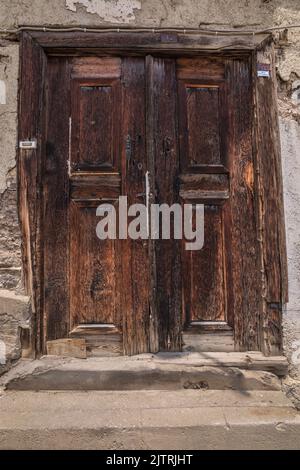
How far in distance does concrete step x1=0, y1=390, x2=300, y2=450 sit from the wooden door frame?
46cm

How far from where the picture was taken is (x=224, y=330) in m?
2.64

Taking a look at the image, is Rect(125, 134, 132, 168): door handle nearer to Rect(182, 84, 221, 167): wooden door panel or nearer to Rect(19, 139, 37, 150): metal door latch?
Rect(182, 84, 221, 167): wooden door panel

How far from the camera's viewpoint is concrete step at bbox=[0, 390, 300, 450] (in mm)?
2033

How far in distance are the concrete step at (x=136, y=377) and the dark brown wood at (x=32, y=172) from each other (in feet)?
0.62

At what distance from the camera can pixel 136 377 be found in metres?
2.43

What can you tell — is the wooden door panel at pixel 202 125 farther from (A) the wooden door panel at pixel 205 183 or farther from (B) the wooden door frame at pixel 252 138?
(B) the wooden door frame at pixel 252 138

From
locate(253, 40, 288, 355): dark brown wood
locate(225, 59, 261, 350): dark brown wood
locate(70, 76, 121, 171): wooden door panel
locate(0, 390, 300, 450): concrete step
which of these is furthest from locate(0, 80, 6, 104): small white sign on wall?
locate(0, 390, 300, 450): concrete step

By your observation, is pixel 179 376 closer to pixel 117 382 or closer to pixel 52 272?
pixel 117 382

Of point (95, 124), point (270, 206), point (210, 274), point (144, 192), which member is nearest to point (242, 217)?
point (270, 206)

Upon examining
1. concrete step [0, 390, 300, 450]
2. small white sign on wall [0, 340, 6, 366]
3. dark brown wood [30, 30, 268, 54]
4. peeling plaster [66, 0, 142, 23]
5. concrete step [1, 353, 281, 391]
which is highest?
peeling plaster [66, 0, 142, 23]

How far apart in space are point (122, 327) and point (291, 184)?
143 centimetres

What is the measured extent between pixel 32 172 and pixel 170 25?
133cm

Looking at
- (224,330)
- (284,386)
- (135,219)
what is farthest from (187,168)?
(284,386)

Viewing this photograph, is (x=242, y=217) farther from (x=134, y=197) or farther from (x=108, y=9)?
(x=108, y=9)
